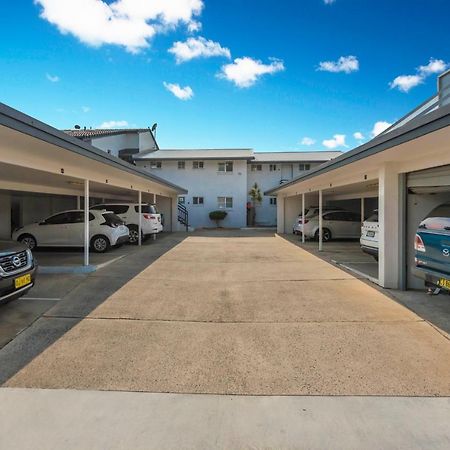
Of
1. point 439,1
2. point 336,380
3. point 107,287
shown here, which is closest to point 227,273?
point 107,287

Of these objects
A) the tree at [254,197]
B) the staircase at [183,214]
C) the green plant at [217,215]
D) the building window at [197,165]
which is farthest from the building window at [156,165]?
the tree at [254,197]

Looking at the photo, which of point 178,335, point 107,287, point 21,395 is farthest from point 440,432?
point 107,287

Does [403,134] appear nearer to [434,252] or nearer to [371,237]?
[434,252]

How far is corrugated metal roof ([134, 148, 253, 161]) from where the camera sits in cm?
2661

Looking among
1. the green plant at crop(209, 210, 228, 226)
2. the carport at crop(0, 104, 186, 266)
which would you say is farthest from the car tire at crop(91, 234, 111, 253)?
the green plant at crop(209, 210, 228, 226)

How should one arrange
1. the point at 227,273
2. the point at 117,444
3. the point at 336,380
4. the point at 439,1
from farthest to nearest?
1. the point at 227,273
2. the point at 439,1
3. the point at 336,380
4. the point at 117,444

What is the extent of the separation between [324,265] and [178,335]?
6.12 meters

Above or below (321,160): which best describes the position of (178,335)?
below

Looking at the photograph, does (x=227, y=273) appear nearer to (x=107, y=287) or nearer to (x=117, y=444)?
(x=107, y=287)

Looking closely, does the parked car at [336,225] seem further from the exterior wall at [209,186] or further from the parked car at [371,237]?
the exterior wall at [209,186]

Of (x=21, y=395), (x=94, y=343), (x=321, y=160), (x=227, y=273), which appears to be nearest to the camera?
(x=21, y=395)

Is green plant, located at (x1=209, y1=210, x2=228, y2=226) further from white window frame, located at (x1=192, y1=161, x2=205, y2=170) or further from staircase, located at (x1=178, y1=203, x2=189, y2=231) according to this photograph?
white window frame, located at (x1=192, y1=161, x2=205, y2=170)

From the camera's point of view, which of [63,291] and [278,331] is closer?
[278,331]

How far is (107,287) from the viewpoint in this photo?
23.3 ft
